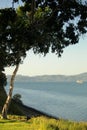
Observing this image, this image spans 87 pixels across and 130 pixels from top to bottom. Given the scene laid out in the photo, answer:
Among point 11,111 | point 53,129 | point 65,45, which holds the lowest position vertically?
point 53,129

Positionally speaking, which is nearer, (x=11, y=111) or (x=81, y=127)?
(x=81, y=127)

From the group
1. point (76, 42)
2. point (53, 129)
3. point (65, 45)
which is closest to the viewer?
point (53, 129)

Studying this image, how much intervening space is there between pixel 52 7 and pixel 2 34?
398 cm

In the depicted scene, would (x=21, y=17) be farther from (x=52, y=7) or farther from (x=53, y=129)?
(x=53, y=129)

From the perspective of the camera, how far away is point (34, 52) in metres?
38.3

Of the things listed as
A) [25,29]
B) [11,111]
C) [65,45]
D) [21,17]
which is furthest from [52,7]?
[11,111]

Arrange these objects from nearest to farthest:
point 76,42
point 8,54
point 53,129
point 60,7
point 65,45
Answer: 1. point 53,129
2. point 60,7
3. point 76,42
4. point 8,54
5. point 65,45

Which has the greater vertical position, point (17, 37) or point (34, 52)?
point (34, 52)

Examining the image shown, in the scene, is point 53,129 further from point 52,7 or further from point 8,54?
point 8,54

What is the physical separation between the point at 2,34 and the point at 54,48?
1215 cm

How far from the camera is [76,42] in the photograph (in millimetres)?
28984

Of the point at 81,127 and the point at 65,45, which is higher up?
the point at 65,45

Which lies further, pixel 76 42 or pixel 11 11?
pixel 76 42

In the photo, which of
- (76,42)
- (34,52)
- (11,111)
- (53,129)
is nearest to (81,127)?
(53,129)
